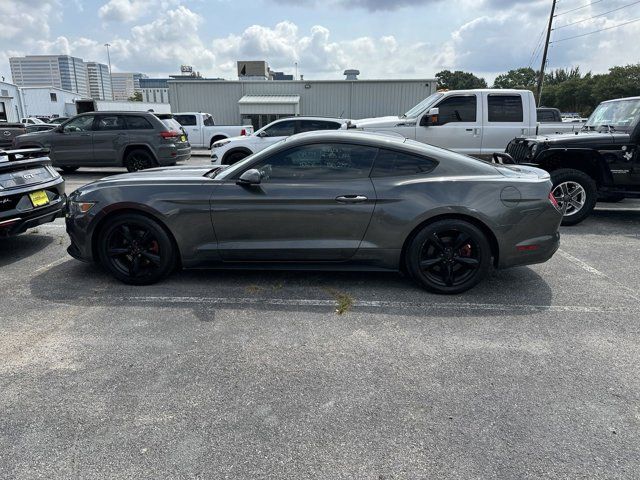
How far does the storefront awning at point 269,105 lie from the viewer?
2350 cm

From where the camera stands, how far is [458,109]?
9383mm

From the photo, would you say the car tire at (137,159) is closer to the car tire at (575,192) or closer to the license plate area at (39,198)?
the license plate area at (39,198)

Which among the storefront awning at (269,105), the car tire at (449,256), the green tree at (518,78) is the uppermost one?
the green tree at (518,78)

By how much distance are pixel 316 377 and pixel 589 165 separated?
20.7 ft

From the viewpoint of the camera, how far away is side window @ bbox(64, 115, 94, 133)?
11883 millimetres

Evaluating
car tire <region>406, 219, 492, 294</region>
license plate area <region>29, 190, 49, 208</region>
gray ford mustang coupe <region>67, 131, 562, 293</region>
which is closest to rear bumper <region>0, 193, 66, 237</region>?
license plate area <region>29, 190, 49, 208</region>

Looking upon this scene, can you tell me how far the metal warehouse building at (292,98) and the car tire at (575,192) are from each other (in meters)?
17.8

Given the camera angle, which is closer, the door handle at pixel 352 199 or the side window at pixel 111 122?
the door handle at pixel 352 199

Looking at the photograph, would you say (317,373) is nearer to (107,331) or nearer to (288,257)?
(288,257)

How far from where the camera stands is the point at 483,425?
248 cm

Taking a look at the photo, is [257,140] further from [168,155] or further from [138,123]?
[138,123]

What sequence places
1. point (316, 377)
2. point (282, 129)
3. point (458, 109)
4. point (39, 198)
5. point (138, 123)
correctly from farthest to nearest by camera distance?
point (282, 129) → point (138, 123) → point (458, 109) → point (39, 198) → point (316, 377)

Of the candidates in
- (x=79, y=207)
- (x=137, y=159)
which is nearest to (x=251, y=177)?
(x=79, y=207)

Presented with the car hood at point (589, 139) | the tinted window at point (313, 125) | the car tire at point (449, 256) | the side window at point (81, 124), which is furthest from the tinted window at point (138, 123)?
the car tire at point (449, 256)
